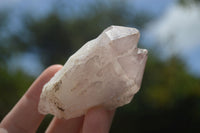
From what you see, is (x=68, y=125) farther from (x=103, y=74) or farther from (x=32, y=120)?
(x=103, y=74)

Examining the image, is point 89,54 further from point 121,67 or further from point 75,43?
point 75,43

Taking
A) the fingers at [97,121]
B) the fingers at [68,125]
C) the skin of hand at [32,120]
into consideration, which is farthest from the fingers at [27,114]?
the fingers at [97,121]

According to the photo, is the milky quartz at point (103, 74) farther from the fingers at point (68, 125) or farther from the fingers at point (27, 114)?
the fingers at point (27, 114)

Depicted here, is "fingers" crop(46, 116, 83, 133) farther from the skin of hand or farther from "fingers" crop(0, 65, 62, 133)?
"fingers" crop(0, 65, 62, 133)

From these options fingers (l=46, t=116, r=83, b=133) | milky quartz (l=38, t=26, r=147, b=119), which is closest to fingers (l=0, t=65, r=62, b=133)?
fingers (l=46, t=116, r=83, b=133)

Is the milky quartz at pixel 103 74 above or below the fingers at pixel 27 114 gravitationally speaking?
above
